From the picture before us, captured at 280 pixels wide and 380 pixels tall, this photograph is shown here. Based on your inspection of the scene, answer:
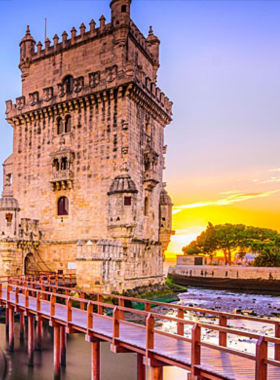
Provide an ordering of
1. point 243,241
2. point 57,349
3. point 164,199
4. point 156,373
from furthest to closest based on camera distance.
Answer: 1. point 243,241
2. point 164,199
3. point 57,349
4. point 156,373

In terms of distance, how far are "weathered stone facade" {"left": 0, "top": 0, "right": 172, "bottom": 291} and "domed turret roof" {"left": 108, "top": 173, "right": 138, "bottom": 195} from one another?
0.07 meters

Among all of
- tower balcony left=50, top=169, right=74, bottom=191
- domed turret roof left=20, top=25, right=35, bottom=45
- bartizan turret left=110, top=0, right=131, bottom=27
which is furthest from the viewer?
domed turret roof left=20, top=25, right=35, bottom=45

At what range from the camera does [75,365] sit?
51.7ft

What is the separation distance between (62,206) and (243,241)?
40.9 m

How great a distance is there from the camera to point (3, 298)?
63.7ft

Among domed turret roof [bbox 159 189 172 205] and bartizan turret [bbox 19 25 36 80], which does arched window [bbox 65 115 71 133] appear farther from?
domed turret roof [bbox 159 189 172 205]

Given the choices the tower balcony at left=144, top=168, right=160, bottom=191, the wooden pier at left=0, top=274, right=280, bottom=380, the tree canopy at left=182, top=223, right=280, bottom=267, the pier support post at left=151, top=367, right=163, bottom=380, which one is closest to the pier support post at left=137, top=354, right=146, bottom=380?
the wooden pier at left=0, top=274, right=280, bottom=380

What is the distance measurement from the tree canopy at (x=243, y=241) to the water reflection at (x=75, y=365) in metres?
42.5

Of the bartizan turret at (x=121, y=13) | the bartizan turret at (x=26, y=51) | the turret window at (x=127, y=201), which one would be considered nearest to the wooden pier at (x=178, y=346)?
the turret window at (x=127, y=201)

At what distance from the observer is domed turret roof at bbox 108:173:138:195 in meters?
26.4

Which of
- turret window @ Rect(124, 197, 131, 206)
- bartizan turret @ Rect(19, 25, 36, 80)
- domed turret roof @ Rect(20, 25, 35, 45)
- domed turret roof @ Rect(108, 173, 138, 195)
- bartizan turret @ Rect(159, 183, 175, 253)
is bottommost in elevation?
bartizan turret @ Rect(159, 183, 175, 253)

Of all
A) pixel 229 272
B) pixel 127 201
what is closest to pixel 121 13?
pixel 127 201

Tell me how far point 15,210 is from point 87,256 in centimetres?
A: 721

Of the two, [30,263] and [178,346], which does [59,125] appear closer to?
[30,263]
